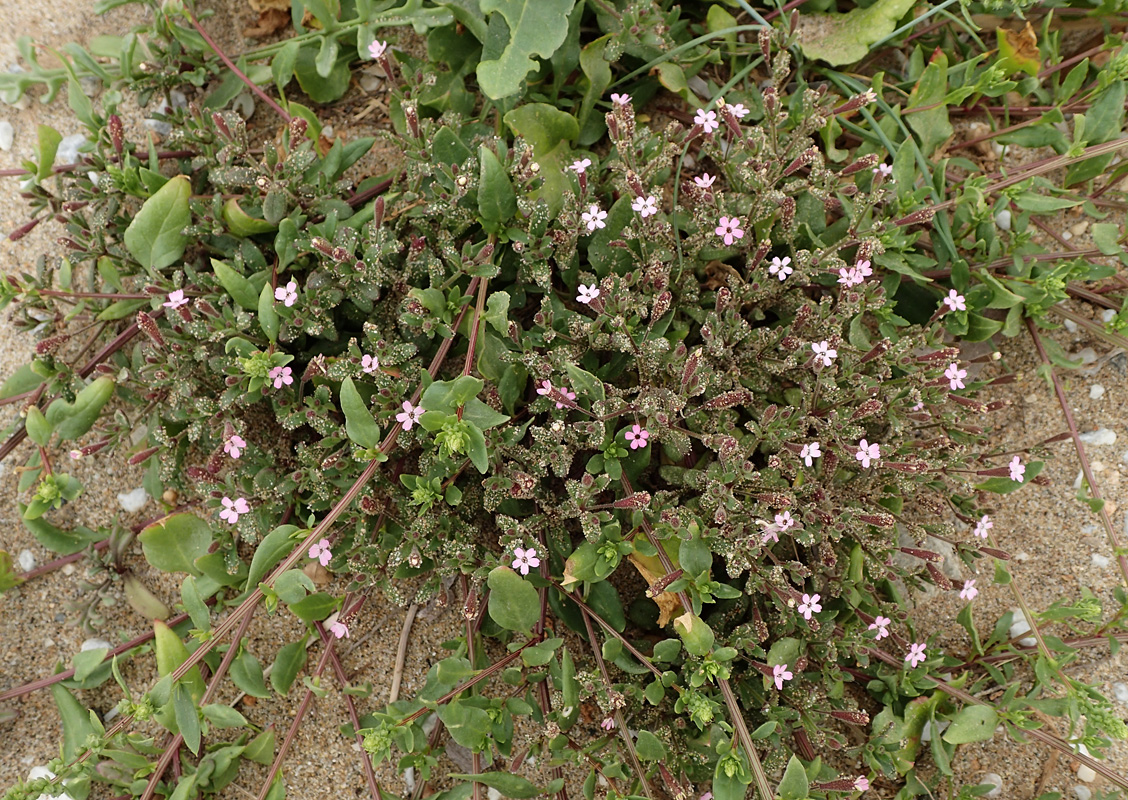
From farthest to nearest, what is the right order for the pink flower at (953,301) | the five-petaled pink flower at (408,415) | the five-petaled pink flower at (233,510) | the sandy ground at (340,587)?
the sandy ground at (340,587) → the pink flower at (953,301) → the five-petaled pink flower at (233,510) → the five-petaled pink flower at (408,415)

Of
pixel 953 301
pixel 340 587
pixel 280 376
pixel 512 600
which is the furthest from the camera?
pixel 340 587

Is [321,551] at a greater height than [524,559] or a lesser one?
greater

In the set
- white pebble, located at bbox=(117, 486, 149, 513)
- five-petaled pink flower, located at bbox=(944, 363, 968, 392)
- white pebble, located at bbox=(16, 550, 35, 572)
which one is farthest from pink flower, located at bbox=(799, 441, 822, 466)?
white pebble, located at bbox=(16, 550, 35, 572)

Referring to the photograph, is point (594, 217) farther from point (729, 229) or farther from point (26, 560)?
point (26, 560)

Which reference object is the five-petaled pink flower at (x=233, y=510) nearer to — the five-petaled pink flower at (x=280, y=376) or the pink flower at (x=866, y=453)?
the five-petaled pink flower at (x=280, y=376)

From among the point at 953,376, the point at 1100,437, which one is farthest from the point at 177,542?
the point at 1100,437

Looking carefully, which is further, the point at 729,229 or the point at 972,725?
the point at 729,229

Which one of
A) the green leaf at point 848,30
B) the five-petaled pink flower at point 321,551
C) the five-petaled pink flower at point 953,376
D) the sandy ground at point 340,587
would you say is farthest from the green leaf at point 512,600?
the green leaf at point 848,30

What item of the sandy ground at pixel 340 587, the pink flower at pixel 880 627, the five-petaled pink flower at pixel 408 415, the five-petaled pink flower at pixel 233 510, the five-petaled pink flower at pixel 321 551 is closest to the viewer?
the five-petaled pink flower at pixel 321 551
